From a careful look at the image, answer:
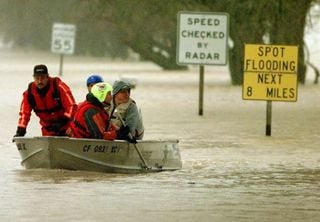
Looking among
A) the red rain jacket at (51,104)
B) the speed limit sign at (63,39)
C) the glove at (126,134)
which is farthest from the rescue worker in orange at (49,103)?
the speed limit sign at (63,39)

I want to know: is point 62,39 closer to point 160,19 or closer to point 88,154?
point 160,19

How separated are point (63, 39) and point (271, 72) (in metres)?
33.6

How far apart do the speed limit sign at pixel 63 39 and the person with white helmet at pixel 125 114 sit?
40.0m

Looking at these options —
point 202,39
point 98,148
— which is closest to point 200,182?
point 98,148

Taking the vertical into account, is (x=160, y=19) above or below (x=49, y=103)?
above

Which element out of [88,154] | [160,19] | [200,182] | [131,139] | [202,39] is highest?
[160,19]

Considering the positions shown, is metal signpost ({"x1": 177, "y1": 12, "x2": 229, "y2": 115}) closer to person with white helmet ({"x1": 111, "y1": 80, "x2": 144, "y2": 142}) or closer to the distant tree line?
the distant tree line

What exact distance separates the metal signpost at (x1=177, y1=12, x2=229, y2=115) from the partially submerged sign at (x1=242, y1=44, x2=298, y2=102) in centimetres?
557

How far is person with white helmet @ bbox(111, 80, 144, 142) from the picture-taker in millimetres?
17031

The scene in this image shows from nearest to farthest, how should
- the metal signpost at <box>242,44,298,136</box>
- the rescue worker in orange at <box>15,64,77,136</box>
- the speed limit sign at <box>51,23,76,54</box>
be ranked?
the rescue worker in orange at <box>15,64,77,136</box> < the metal signpost at <box>242,44,298,136</box> < the speed limit sign at <box>51,23,76,54</box>

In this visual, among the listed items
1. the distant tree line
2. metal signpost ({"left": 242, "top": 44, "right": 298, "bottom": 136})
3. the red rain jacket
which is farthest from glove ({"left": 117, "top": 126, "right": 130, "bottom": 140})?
the distant tree line

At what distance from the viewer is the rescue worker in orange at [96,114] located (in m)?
16.9

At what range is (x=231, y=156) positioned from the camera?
816 inches

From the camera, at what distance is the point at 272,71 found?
24750mm
